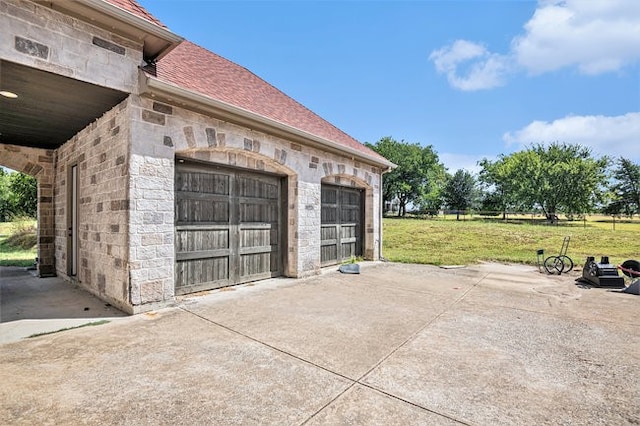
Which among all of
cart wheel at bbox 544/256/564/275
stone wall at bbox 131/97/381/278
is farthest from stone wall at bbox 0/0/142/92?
cart wheel at bbox 544/256/564/275

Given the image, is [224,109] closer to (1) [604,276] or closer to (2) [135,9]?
(2) [135,9]

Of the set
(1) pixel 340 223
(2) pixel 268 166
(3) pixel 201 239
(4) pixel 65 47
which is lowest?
(3) pixel 201 239

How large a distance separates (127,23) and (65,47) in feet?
2.73

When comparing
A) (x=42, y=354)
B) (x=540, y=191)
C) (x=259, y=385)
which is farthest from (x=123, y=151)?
(x=540, y=191)

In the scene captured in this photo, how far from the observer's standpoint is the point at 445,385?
8.68ft

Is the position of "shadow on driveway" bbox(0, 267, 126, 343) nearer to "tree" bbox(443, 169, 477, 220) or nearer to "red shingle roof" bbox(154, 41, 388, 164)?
"red shingle roof" bbox(154, 41, 388, 164)

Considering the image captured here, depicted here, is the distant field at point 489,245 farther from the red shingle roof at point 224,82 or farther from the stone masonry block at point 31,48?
the stone masonry block at point 31,48

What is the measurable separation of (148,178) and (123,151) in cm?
57

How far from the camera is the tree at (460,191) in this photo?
46.8m

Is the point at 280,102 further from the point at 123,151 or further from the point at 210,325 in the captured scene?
the point at 210,325

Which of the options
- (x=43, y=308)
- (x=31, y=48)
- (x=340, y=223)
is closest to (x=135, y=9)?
(x=31, y=48)

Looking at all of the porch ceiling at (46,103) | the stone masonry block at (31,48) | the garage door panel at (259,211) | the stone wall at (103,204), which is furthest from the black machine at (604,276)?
the stone masonry block at (31,48)

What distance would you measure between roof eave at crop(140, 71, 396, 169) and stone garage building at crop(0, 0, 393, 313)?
0.9 inches

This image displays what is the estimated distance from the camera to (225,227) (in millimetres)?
6148
